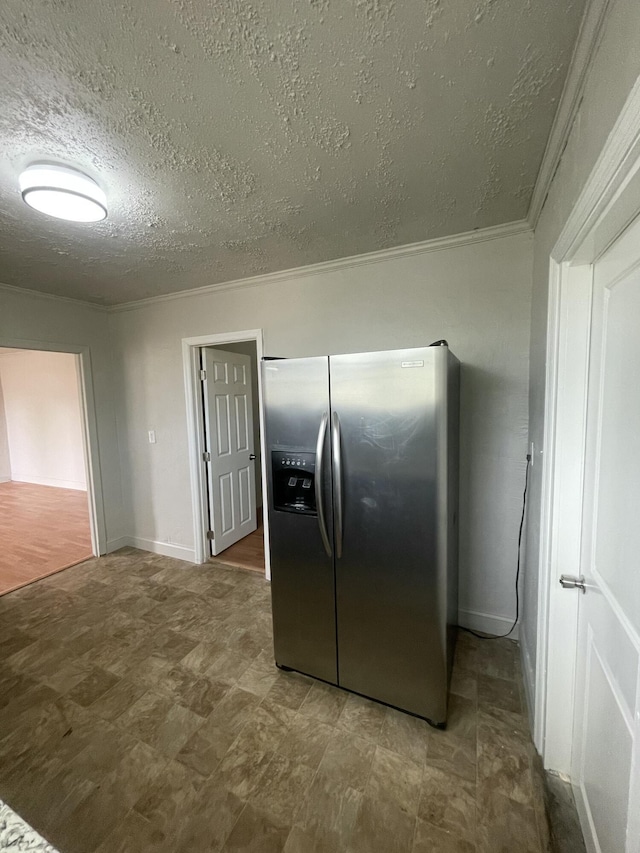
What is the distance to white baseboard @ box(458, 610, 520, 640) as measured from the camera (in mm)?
2137

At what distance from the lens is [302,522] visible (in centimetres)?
175

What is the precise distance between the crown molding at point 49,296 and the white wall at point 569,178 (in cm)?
364

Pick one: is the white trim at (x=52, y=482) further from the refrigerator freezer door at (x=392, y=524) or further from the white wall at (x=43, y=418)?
the refrigerator freezer door at (x=392, y=524)

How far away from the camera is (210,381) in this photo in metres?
3.17

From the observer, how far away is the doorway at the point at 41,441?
497 cm

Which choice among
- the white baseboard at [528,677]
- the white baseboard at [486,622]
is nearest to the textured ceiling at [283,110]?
the white baseboard at [528,677]

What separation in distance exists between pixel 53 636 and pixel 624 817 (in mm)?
2930

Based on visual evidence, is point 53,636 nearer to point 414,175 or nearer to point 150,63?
point 150,63

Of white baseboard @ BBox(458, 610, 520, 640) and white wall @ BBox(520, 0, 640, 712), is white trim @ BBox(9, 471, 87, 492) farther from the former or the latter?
white wall @ BBox(520, 0, 640, 712)

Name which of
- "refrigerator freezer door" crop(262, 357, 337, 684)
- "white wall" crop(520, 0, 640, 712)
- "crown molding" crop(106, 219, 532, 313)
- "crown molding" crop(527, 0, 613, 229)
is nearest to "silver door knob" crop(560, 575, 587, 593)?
"white wall" crop(520, 0, 640, 712)

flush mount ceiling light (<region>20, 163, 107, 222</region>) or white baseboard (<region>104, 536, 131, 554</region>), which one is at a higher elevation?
flush mount ceiling light (<region>20, 163, 107, 222</region>)

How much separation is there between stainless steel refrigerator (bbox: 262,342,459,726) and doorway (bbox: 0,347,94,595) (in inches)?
156

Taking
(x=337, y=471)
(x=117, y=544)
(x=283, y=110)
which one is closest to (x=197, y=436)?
(x=117, y=544)

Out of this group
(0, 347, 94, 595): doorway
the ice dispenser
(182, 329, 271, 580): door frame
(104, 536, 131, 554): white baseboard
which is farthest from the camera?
(0, 347, 94, 595): doorway
